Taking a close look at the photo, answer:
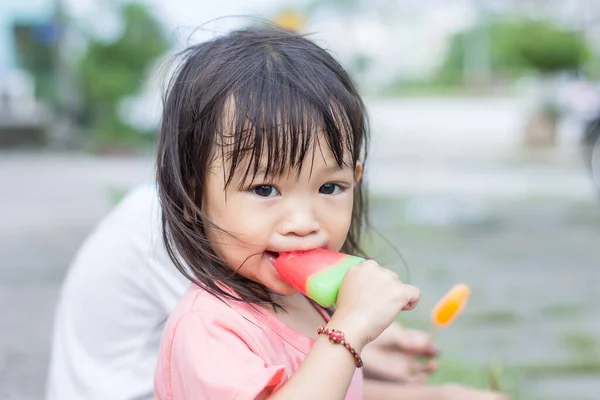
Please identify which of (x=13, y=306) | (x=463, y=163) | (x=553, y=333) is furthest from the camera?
(x=463, y=163)

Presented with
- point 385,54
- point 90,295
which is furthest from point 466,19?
point 90,295

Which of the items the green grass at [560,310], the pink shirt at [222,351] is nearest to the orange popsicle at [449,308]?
the pink shirt at [222,351]

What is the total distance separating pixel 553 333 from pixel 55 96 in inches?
419

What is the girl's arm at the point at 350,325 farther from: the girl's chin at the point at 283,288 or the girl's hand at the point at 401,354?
the girl's hand at the point at 401,354

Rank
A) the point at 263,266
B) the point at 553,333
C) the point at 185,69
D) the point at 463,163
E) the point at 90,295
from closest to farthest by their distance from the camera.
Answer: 1. the point at 263,266
2. the point at 185,69
3. the point at 90,295
4. the point at 553,333
5. the point at 463,163

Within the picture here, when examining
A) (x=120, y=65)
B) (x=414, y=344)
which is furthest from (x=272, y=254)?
(x=120, y=65)

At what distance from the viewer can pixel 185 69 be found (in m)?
1.36

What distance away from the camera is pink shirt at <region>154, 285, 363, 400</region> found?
3.55ft

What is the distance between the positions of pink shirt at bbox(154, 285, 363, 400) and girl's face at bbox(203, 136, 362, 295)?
0.07 meters

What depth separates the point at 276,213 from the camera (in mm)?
1198

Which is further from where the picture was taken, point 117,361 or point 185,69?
point 117,361

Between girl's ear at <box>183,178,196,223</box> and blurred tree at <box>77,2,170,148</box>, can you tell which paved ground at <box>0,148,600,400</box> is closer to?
girl's ear at <box>183,178,196,223</box>

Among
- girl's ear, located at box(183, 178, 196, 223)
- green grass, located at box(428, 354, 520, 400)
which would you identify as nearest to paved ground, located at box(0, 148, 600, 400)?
green grass, located at box(428, 354, 520, 400)

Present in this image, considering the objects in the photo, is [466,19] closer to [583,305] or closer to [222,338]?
[583,305]
